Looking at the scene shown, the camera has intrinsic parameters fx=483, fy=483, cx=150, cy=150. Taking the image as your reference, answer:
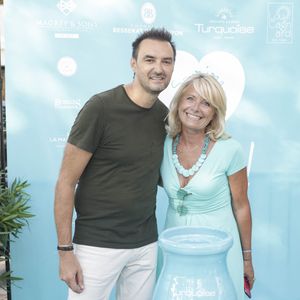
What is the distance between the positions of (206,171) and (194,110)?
0.27 m

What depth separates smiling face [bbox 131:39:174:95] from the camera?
81.9 inches

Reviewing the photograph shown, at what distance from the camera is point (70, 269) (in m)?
2.08

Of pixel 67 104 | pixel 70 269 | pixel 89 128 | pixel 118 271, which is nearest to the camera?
pixel 89 128

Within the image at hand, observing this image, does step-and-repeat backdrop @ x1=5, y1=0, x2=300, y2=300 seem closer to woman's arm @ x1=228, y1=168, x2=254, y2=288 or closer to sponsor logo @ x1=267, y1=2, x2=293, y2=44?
sponsor logo @ x1=267, y1=2, x2=293, y2=44

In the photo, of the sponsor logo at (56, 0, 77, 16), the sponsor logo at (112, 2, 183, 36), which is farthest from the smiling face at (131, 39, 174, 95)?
the sponsor logo at (56, 0, 77, 16)

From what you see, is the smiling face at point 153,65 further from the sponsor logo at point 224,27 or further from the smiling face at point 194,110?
the sponsor logo at point 224,27

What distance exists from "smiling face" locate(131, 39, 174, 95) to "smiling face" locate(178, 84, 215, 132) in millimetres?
115

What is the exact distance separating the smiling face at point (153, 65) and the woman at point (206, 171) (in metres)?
0.11

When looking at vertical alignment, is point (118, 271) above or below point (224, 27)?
below

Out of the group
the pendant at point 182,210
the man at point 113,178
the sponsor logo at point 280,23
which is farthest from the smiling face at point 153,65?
the sponsor logo at point 280,23

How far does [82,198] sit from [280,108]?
168 cm

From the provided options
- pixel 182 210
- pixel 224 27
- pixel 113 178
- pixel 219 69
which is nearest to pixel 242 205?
pixel 182 210

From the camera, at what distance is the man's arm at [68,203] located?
200 centimetres

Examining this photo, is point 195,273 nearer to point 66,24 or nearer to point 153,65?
point 153,65
